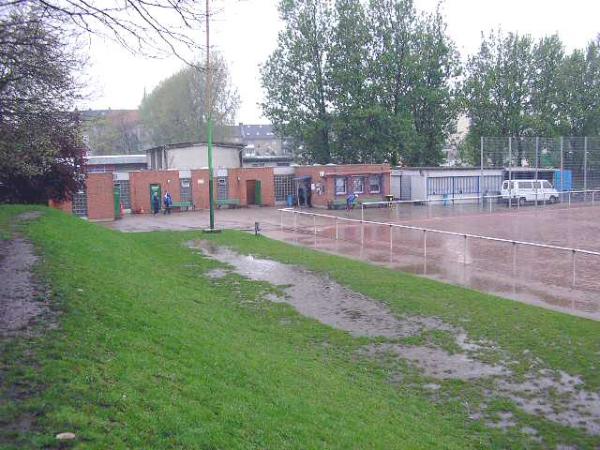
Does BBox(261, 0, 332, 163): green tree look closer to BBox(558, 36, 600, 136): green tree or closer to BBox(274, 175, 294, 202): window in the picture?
BBox(274, 175, 294, 202): window

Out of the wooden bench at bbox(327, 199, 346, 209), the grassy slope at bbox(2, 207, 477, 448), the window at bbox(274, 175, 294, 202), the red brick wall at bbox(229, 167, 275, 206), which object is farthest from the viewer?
the window at bbox(274, 175, 294, 202)

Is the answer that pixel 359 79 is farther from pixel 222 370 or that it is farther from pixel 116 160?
pixel 222 370

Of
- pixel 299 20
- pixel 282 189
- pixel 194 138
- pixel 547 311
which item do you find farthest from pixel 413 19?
pixel 547 311

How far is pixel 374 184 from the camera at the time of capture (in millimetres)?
44062

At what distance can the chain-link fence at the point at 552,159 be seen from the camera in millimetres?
44312

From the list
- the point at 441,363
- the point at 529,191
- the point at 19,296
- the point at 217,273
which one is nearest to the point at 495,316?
the point at 441,363

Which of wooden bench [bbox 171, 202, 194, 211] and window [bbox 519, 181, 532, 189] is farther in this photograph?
window [bbox 519, 181, 532, 189]

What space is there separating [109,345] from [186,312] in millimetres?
3130

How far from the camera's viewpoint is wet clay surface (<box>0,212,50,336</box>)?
23.5 feet

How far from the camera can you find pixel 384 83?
51062 mm

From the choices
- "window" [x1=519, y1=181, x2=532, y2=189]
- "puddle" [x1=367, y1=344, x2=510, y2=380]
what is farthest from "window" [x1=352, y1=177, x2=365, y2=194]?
"puddle" [x1=367, y1=344, x2=510, y2=380]

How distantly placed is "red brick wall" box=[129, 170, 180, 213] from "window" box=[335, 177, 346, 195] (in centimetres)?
1089

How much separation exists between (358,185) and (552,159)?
1445cm

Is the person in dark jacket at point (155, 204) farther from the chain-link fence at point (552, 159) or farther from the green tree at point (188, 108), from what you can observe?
the green tree at point (188, 108)
